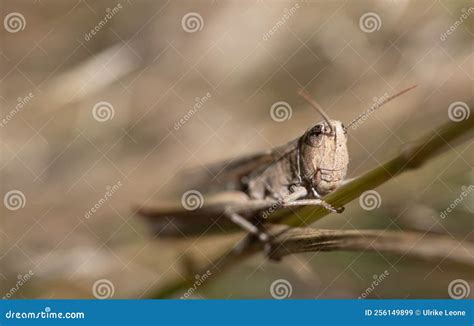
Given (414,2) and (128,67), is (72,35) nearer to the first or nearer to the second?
(128,67)

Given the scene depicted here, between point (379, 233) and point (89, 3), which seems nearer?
point (379, 233)

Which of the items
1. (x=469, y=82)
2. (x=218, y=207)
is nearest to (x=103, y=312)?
(x=218, y=207)

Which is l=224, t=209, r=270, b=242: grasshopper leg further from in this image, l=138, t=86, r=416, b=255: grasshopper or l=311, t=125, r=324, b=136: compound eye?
l=311, t=125, r=324, b=136: compound eye

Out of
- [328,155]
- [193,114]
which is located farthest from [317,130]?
[193,114]

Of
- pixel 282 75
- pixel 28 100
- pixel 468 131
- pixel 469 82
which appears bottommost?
pixel 28 100

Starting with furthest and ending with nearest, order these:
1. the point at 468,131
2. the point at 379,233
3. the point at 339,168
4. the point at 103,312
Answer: the point at 103,312 < the point at 339,168 < the point at 379,233 < the point at 468,131

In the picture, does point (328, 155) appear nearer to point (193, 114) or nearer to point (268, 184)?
point (268, 184)

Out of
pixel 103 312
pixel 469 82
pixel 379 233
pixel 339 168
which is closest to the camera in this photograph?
pixel 379 233

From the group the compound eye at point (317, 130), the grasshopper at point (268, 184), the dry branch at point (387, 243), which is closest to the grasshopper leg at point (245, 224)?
the grasshopper at point (268, 184)
